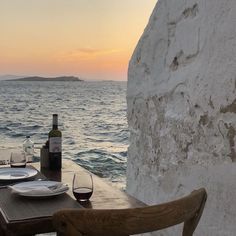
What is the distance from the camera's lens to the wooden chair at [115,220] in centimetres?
104

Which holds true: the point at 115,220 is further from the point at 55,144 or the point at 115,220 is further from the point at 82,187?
the point at 55,144

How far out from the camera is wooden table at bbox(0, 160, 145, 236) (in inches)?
56.9

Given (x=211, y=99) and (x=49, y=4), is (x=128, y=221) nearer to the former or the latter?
(x=211, y=99)

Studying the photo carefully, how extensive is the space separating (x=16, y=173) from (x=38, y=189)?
371mm

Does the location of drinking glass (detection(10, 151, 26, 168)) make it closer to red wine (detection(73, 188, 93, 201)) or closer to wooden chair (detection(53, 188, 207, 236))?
red wine (detection(73, 188, 93, 201))

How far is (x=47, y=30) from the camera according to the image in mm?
21031

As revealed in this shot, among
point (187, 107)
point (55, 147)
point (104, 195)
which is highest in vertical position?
point (187, 107)

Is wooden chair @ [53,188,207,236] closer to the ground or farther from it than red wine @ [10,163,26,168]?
farther from it

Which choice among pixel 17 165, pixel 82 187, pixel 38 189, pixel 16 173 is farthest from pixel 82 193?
pixel 17 165

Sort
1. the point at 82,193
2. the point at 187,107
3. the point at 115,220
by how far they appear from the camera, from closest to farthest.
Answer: the point at 115,220, the point at 82,193, the point at 187,107

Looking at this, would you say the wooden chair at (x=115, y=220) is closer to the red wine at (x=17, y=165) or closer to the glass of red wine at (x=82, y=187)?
the glass of red wine at (x=82, y=187)

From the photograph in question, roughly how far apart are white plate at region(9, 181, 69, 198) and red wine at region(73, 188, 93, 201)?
0.16ft

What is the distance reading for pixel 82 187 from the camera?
1.71m

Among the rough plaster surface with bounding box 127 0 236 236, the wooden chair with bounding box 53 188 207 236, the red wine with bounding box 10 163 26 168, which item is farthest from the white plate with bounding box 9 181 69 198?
the wooden chair with bounding box 53 188 207 236
